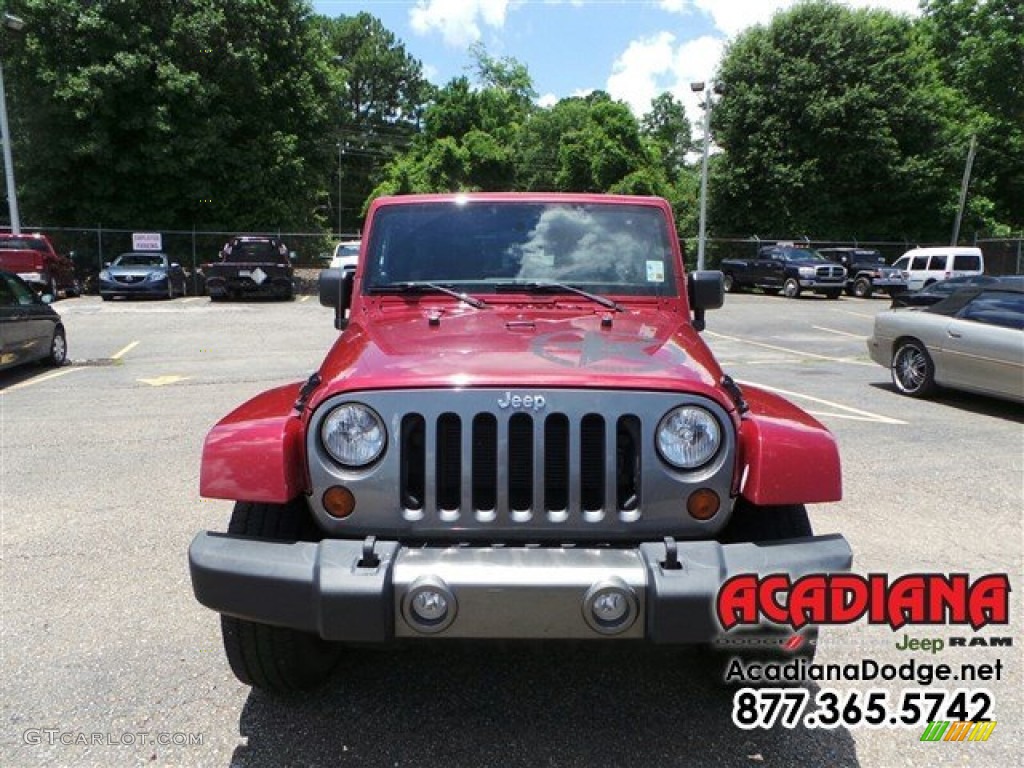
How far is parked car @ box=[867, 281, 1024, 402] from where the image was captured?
8.11 m

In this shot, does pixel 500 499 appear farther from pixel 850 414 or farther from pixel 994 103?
pixel 994 103

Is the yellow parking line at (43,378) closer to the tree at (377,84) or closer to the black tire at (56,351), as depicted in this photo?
the black tire at (56,351)

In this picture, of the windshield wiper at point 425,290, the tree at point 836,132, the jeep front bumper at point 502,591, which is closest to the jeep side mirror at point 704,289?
the windshield wiper at point 425,290

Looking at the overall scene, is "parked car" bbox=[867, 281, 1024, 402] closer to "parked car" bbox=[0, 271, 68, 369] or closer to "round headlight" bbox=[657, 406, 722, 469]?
"round headlight" bbox=[657, 406, 722, 469]

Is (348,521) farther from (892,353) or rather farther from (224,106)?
(224,106)

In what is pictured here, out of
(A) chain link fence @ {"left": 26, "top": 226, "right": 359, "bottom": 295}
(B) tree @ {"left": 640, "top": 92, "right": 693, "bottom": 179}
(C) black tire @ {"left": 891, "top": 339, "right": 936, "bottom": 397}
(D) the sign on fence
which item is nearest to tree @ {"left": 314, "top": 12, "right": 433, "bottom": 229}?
(B) tree @ {"left": 640, "top": 92, "right": 693, "bottom": 179}

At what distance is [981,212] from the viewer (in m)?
36.0

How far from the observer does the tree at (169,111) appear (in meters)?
25.0

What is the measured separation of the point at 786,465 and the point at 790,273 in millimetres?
26921

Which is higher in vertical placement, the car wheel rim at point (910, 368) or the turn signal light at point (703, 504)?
the turn signal light at point (703, 504)

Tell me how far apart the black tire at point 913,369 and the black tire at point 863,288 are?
67.2ft

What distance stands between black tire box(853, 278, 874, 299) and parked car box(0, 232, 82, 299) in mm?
25743

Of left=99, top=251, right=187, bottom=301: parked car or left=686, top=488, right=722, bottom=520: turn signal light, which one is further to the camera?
left=99, top=251, right=187, bottom=301: parked car

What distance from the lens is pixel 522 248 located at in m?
3.88
